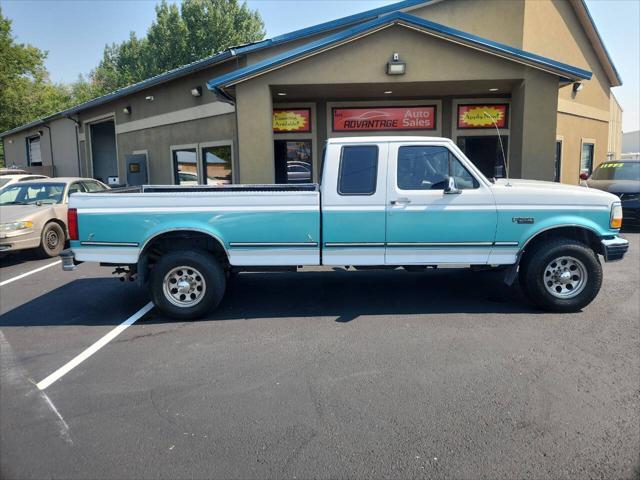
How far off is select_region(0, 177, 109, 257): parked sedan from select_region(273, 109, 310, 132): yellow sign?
502 centimetres

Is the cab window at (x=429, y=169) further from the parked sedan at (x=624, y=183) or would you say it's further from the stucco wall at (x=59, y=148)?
the stucco wall at (x=59, y=148)

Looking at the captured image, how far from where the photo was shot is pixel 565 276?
18.6 ft

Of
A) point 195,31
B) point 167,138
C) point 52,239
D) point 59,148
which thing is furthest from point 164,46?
point 52,239

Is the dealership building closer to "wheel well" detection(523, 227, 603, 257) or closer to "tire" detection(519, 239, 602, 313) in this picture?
"wheel well" detection(523, 227, 603, 257)

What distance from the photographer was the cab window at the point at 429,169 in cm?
564

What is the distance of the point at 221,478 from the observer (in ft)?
9.30

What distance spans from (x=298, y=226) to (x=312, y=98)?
819 centimetres

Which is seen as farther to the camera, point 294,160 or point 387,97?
point 294,160

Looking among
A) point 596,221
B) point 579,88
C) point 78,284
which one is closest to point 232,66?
point 78,284

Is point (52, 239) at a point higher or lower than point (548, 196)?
lower

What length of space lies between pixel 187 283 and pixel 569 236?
4.59m

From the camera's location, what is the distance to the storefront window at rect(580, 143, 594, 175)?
1709 centimetres

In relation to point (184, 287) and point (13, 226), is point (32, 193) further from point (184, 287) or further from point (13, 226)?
point (184, 287)

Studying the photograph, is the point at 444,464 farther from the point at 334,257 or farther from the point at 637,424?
the point at 334,257
